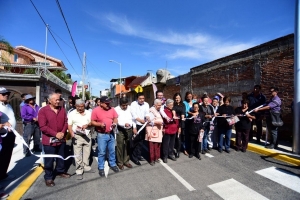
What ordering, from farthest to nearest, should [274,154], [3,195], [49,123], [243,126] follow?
[243,126], [274,154], [49,123], [3,195]

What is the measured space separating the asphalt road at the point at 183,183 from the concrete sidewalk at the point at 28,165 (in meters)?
0.19

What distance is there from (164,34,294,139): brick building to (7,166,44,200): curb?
7947mm

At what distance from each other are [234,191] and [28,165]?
512 centimetres

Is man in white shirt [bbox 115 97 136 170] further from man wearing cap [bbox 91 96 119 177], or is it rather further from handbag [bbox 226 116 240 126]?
handbag [bbox 226 116 240 126]

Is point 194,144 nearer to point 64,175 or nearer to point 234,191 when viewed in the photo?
point 234,191

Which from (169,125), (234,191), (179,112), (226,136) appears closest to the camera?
(234,191)

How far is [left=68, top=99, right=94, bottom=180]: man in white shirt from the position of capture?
4.56 m

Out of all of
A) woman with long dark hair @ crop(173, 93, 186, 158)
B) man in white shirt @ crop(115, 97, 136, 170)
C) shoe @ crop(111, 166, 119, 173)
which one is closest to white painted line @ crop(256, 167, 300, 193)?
woman with long dark hair @ crop(173, 93, 186, 158)

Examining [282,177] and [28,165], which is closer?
[282,177]

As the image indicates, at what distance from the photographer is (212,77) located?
11.2 metres

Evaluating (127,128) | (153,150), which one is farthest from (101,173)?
(153,150)

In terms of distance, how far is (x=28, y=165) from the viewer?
523 cm

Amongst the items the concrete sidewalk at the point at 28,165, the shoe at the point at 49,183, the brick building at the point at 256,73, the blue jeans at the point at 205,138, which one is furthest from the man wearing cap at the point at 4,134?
the brick building at the point at 256,73

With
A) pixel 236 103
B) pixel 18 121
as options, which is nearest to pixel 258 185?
pixel 236 103
